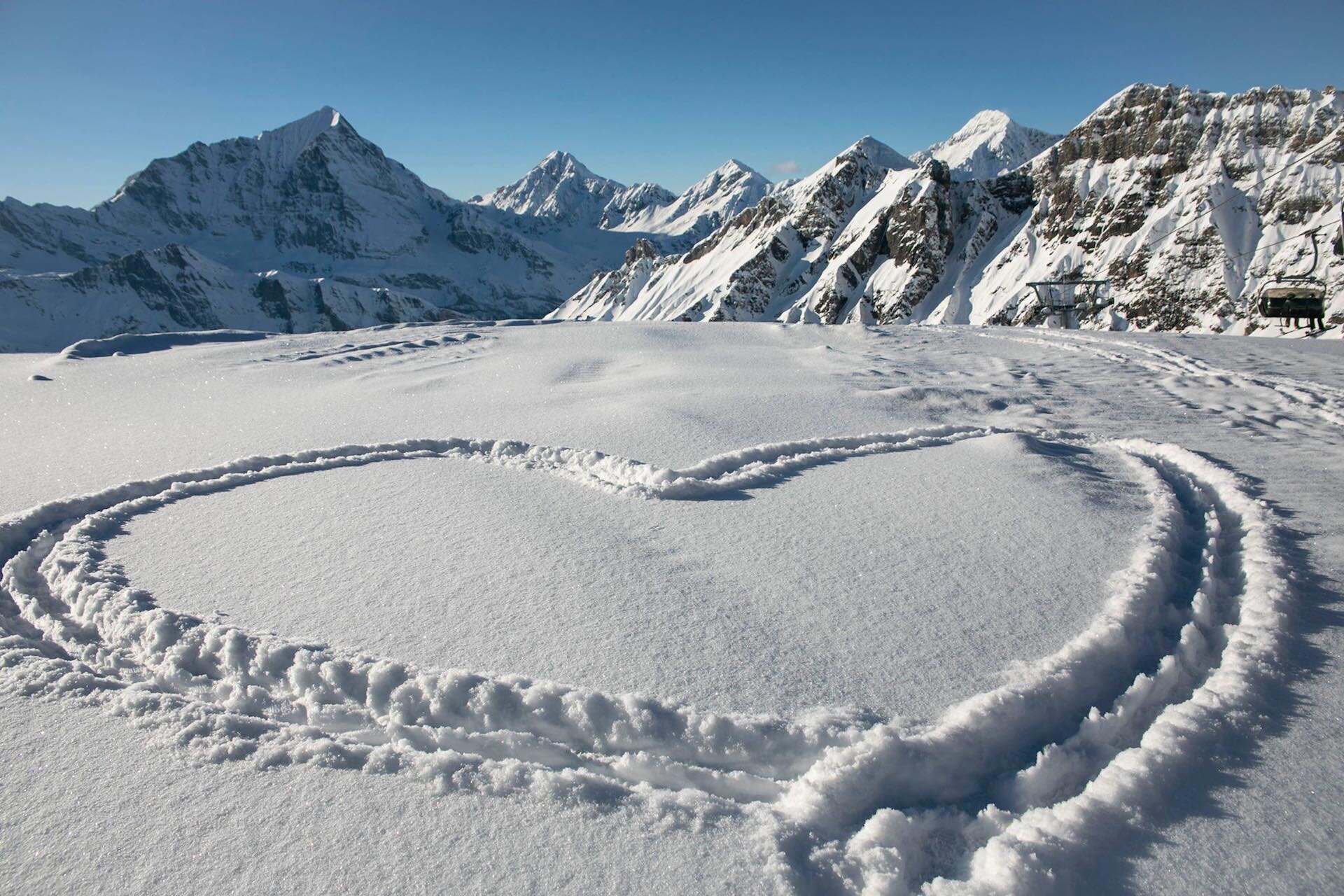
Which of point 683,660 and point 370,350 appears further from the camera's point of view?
point 370,350

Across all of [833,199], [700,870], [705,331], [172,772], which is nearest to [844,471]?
[700,870]

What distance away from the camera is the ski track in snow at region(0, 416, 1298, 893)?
2205 millimetres

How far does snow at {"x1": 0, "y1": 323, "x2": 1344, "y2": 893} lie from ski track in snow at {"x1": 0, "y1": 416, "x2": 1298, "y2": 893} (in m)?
0.01

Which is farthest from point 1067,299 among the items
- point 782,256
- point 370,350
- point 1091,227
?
point 782,256

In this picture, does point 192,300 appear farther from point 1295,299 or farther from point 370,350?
point 1295,299

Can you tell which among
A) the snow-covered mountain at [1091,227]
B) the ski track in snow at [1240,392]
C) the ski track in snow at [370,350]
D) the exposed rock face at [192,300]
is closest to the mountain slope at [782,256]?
the snow-covered mountain at [1091,227]

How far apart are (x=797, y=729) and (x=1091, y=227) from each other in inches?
4128

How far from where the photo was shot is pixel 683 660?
304 cm

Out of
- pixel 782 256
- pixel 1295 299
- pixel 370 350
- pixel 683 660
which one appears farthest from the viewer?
pixel 782 256

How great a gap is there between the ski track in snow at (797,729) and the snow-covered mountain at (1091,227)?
69.9 m

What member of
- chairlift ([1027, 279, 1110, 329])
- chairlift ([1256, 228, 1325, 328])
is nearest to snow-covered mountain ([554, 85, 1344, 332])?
chairlift ([1027, 279, 1110, 329])

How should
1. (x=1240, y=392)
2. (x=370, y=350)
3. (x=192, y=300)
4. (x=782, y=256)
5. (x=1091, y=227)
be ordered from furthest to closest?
(x=192, y=300)
(x=782, y=256)
(x=1091, y=227)
(x=370, y=350)
(x=1240, y=392)

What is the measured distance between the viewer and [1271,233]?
7331 cm

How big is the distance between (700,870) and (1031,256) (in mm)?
105495
